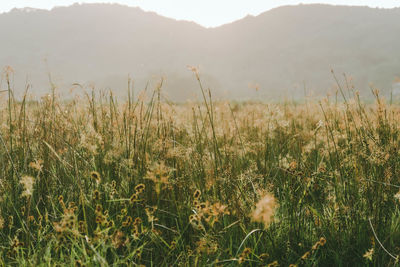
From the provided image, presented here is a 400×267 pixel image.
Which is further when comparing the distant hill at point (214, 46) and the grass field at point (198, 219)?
the distant hill at point (214, 46)

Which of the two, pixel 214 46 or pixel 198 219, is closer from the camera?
pixel 198 219

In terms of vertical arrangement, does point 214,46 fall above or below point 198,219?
above

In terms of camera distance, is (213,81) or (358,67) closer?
(213,81)

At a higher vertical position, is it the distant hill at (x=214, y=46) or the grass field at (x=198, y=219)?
the distant hill at (x=214, y=46)

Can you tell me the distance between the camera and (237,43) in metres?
103

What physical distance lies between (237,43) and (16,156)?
351 ft

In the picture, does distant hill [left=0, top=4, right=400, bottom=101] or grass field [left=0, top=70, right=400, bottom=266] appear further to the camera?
distant hill [left=0, top=4, right=400, bottom=101]

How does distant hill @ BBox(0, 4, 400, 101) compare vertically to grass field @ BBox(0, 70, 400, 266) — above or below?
above

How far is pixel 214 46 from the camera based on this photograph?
337ft

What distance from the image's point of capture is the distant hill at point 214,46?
8438 centimetres

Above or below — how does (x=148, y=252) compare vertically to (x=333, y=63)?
below

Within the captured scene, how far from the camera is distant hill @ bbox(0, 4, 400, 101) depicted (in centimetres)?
8438

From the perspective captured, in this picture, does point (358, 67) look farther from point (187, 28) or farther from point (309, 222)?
point (309, 222)

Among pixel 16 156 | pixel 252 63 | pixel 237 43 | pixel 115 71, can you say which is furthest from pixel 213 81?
pixel 16 156
